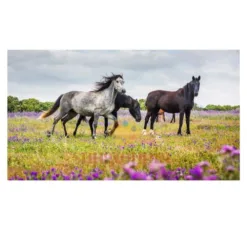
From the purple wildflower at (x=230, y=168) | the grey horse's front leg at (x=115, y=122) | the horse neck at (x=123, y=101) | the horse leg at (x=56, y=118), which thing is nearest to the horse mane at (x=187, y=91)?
the horse neck at (x=123, y=101)

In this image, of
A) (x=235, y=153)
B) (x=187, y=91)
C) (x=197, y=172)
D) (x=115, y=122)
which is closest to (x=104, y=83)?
(x=115, y=122)

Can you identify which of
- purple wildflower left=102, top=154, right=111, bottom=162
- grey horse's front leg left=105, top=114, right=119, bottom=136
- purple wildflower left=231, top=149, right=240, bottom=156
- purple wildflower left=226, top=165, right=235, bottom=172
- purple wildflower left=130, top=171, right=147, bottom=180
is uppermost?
grey horse's front leg left=105, top=114, right=119, bottom=136

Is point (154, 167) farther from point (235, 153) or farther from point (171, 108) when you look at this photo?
point (171, 108)

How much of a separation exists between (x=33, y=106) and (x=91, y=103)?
106 cm

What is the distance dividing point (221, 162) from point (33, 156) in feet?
10.4

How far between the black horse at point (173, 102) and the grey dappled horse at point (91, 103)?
1.91 ft

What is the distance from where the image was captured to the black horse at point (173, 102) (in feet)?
25.7

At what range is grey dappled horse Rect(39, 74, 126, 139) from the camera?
784 centimetres

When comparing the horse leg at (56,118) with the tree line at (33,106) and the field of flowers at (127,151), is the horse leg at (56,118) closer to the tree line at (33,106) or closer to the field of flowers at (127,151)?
the field of flowers at (127,151)

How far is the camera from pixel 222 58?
7.48 meters

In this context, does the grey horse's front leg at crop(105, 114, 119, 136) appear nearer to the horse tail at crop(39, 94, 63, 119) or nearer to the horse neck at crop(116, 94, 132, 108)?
the horse neck at crop(116, 94, 132, 108)

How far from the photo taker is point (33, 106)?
25.8 feet

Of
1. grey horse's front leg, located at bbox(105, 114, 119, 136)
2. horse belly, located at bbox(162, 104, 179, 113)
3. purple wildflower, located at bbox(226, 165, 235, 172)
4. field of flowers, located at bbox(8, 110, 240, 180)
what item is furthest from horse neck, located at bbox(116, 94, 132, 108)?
purple wildflower, located at bbox(226, 165, 235, 172)

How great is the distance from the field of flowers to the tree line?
0.09 m
